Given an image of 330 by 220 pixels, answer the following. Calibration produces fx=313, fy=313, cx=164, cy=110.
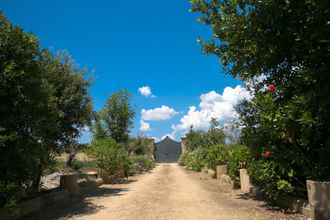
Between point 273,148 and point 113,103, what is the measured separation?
1804 cm

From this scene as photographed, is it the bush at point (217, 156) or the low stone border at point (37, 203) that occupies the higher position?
the bush at point (217, 156)

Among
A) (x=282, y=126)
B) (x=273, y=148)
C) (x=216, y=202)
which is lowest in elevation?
(x=216, y=202)

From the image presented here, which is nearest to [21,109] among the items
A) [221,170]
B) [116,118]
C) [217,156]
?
[221,170]

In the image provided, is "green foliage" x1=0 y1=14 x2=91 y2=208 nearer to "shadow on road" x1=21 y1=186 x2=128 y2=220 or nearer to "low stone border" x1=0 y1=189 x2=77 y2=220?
"low stone border" x1=0 y1=189 x2=77 y2=220

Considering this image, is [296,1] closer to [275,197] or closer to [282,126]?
[282,126]

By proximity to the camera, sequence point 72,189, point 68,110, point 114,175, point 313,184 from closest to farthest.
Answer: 1. point 313,184
2. point 72,189
3. point 68,110
4. point 114,175

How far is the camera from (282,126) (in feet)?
23.6

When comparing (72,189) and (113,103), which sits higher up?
(113,103)

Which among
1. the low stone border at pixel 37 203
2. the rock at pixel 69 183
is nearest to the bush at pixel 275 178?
the low stone border at pixel 37 203

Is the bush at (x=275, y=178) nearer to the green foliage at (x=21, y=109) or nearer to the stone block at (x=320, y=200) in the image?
the stone block at (x=320, y=200)

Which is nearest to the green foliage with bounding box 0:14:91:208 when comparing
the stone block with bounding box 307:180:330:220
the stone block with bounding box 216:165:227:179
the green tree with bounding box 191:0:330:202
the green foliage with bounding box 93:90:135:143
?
the green tree with bounding box 191:0:330:202

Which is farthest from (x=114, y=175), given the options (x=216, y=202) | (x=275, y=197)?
(x=275, y=197)

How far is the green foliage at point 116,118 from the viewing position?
24.4m

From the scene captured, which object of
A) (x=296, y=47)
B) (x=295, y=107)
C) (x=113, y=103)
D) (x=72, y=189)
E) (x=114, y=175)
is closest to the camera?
(x=295, y=107)
